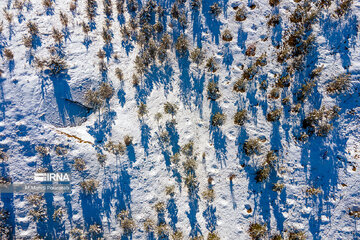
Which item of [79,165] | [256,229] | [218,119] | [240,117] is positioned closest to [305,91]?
[240,117]

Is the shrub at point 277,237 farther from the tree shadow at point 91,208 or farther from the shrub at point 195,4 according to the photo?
the shrub at point 195,4

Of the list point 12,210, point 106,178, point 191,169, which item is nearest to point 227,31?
point 191,169

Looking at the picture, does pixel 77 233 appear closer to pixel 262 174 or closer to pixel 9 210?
pixel 9 210

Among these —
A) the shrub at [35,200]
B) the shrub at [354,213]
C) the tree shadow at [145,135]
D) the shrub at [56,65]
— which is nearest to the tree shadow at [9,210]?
the shrub at [35,200]

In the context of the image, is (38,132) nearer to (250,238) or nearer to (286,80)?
(250,238)

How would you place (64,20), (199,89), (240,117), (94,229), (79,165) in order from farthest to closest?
(64,20)
(199,89)
(240,117)
(79,165)
(94,229)
